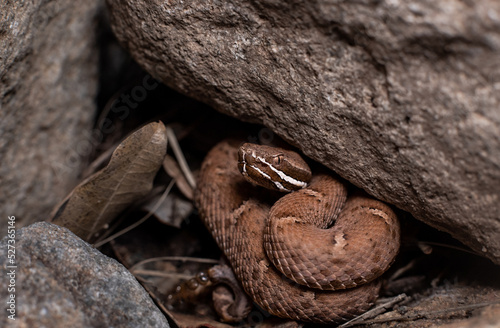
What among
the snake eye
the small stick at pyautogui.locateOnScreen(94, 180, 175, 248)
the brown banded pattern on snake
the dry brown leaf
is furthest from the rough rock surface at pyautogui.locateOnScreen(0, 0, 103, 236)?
the snake eye

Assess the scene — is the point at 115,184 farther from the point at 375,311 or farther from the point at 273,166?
the point at 375,311

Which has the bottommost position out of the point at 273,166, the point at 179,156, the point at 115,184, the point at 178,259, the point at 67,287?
the point at 178,259

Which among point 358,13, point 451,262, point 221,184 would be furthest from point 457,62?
point 221,184

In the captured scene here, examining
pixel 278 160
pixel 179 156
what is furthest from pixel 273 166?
pixel 179 156

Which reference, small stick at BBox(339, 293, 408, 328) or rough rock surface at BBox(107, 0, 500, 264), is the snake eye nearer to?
rough rock surface at BBox(107, 0, 500, 264)

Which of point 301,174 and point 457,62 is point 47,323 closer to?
point 301,174
